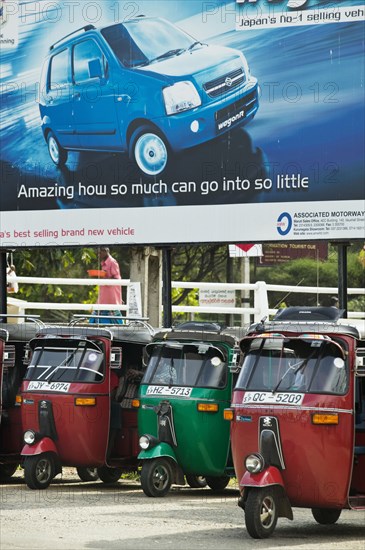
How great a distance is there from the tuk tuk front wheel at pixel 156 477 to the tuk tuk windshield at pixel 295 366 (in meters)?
3.11

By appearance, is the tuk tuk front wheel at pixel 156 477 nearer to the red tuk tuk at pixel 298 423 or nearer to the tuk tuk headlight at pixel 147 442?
the tuk tuk headlight at pixel 147 442

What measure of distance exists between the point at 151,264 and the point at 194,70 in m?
4.55

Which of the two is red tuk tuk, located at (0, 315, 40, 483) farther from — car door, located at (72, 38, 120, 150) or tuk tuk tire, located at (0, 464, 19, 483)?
car door, located at (72, 38, 120, 150)

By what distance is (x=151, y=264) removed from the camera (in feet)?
74.7

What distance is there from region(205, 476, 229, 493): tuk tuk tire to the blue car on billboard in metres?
4.55

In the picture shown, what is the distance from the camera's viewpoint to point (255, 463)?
13102 mm

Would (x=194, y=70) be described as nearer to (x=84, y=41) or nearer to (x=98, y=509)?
(x=84, y=41)

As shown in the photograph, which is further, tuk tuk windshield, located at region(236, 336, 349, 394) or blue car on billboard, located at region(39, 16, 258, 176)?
blue car on billboard, located at region(39, 16, 258, 176)

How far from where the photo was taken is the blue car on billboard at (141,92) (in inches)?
749

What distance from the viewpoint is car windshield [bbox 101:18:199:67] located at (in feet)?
63.5

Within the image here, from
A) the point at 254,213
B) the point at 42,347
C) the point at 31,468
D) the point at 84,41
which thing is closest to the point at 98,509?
the point at 31,468

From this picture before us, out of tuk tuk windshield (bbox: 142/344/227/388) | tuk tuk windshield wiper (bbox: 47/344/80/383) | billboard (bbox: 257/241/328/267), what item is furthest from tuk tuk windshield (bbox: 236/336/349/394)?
billboard (bbox: 257/241/328/267)

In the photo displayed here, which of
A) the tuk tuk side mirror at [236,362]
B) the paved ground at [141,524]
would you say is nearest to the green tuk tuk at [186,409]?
the paved ground at [141,524]

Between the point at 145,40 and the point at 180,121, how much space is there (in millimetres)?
1344
